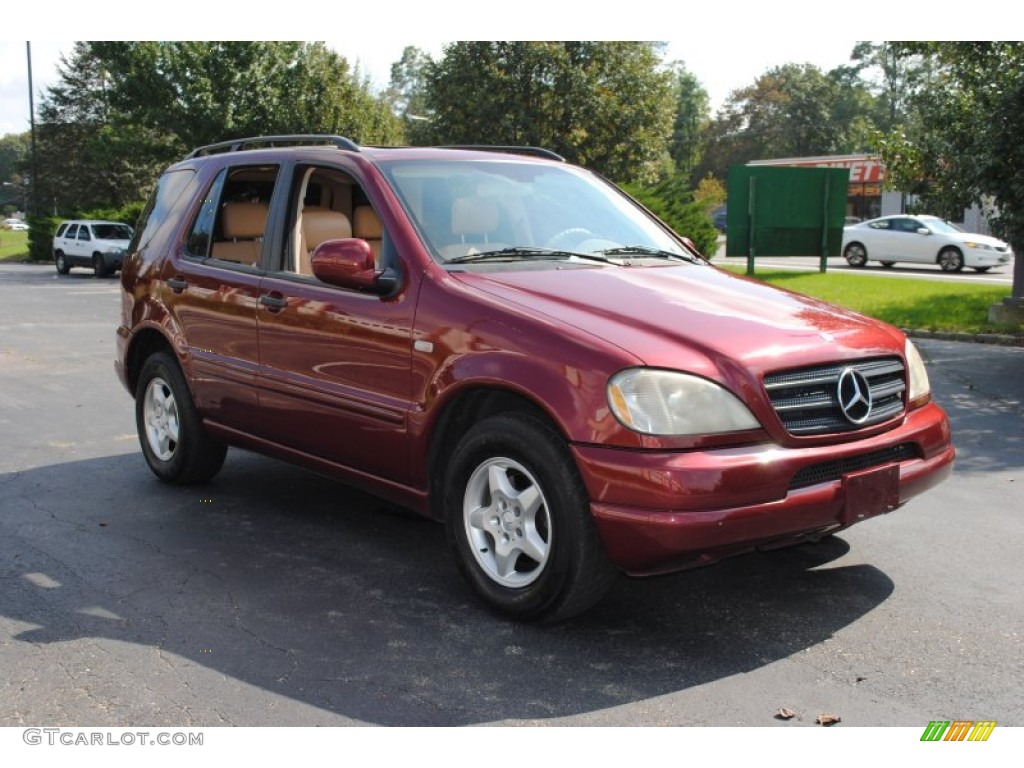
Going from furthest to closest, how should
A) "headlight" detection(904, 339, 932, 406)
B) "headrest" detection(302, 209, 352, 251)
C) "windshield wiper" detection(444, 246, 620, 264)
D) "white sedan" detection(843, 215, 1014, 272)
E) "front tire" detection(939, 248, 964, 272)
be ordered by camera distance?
"front tire" detection(939, 248, 964, 272)
"white sedan" detection(843, 215, 1014, 272)
"headrest" detection(302, 209, 352, 251)
"windshield wiper" detection(444, 246, 620, 264)
"headlight" detection(904, 339, 932, 406)

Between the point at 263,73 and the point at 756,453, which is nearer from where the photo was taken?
the point at 756,453

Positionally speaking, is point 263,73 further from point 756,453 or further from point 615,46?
point 756,453

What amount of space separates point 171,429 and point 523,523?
3012mm

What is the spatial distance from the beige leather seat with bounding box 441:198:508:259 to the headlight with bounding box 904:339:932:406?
6.01 ft

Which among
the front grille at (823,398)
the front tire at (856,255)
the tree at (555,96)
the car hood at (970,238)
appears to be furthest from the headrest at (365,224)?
the tree at (555,96)

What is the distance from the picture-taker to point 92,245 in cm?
3319

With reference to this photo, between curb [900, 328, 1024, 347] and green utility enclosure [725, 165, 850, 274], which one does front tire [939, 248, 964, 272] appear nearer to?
green utility enclosure [725, 165, 850, 274]

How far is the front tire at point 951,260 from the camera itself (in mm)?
27984

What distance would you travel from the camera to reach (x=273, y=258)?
5590mm

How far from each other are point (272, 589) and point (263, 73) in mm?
32040

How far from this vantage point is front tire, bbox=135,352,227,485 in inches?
246

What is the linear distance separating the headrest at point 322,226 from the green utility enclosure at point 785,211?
64.1ft

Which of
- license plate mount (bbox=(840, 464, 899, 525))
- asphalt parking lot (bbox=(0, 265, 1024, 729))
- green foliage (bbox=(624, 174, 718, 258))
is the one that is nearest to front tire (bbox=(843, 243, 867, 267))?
green foliage (bbox=(624, 174, 718, 258))

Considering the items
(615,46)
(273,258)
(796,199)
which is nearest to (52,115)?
(615,46)
